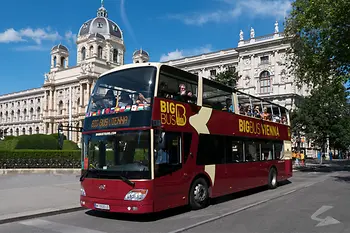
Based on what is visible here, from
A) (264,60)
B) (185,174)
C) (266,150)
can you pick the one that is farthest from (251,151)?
(264,60)

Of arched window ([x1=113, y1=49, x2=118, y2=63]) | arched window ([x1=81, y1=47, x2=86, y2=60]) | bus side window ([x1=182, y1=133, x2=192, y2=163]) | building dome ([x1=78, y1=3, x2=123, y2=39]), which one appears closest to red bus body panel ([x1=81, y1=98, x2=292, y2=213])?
bus side window ([x1=182, y1=133, x2=192, y2=163])

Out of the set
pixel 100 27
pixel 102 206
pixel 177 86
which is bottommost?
pixel 102 206

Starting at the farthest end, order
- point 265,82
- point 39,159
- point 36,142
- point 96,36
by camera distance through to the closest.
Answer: point 96,36 → point 265,82 → point 36,142 → point 39,159

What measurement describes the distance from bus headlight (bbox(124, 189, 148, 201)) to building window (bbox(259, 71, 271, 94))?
4734cm

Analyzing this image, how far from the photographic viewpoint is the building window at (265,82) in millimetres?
51812

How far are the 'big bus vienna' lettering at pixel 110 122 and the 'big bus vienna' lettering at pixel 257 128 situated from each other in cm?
483

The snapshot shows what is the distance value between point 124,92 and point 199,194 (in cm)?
343

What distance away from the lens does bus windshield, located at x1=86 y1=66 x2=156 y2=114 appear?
7.80 meters

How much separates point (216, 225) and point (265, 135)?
6.74m

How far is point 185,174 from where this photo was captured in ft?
27.7

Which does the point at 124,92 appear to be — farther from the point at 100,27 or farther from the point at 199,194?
the point at 100,27

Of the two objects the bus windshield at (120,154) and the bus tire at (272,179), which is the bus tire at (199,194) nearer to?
the bus windshield at (120,154)

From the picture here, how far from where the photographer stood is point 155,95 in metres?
7.78

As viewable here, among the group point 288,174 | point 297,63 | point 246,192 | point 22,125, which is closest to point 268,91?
point 297,63
